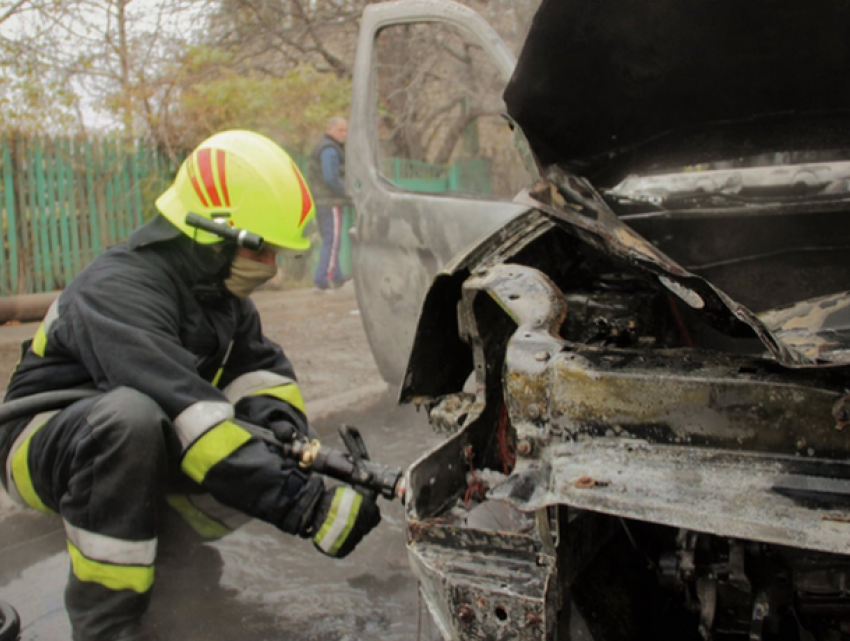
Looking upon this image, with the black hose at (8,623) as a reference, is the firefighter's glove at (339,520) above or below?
above

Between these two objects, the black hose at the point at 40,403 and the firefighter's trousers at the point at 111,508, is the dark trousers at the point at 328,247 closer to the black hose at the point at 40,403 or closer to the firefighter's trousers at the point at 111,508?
the black hose at the point at 40,403

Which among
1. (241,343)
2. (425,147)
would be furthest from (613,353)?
(425,147)

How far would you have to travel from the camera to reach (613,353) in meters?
1.67

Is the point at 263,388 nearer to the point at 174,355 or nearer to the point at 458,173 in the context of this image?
the point at 174,355

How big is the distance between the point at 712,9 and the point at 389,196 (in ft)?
6.54

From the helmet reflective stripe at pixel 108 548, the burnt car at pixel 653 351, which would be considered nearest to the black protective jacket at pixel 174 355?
the helmet reflective stripe at pixel 108 548

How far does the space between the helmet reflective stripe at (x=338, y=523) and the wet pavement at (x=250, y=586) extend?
1.24 ft

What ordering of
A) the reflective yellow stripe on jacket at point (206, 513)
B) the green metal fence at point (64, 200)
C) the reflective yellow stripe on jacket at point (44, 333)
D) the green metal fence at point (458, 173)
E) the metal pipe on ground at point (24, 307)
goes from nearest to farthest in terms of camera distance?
the reflective yellow stripe on jacket at point (44, 333)
the reflective yellow stripe on jacket at point (206, 513)
the metal pipe on ground at point (24, 307)
the green metal fence at point (64, 200)
the green metal fence at point (458, 173)

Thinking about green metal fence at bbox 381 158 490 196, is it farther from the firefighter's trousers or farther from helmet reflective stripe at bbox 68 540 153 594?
helmet reflective stripe at bbox 68 540 153 594

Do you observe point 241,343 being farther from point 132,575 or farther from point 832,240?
point 832,240

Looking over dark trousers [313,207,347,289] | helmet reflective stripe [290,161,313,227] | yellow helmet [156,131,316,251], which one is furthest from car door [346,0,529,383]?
dark trousers [313,207,347,289]

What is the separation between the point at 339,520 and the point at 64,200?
21.6 feet

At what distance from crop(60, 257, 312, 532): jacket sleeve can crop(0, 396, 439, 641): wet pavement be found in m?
0.44

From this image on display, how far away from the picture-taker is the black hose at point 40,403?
2.24 meters
